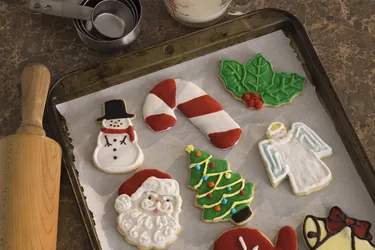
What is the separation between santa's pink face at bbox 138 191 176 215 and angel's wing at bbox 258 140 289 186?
0.19 metres

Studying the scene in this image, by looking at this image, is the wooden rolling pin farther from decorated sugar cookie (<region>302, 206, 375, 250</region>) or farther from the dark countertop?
decorated sugar cookie (<region>302, 206, 375, 250</region>)

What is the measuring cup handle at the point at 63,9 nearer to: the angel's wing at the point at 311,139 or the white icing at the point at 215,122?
the white icing at the point at 215,122

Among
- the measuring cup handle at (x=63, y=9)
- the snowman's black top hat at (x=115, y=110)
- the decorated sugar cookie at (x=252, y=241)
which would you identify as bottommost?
the decorated sugar cookie at (x=252, y=241)

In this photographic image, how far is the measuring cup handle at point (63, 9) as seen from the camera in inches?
44.4

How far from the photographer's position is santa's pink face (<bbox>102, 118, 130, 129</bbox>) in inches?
43.8

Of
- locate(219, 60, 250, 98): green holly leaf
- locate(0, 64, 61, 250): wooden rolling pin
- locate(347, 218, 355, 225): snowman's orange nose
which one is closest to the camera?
locate(0, 64, 61, 250): wooden rolling pin

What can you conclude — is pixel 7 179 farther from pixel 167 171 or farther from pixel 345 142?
pixel 345 142

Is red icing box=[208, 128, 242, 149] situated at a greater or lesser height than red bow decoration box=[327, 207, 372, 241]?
greater

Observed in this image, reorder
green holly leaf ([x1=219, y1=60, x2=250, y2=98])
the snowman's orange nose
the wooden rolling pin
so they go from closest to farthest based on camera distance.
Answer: the wooden rolling pin
the snowman's orange nose
green holly leaf ([x1=219, y1=60, x2=250, y2=98])

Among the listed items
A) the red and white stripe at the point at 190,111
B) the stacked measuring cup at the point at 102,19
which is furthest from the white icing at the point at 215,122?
the stacked measuring cup at the point at 102,19

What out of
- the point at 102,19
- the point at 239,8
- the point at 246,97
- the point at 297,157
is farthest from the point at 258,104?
the point at 102,19

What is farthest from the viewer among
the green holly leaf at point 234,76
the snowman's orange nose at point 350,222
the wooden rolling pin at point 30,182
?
the green holly leaf at point 234,76

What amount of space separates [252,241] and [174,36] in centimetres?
→ 46

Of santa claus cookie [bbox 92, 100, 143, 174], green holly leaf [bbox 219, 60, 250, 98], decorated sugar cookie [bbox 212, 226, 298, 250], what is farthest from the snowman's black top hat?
decorated sugar cookie [bbox 212, 226, 298, 250]
